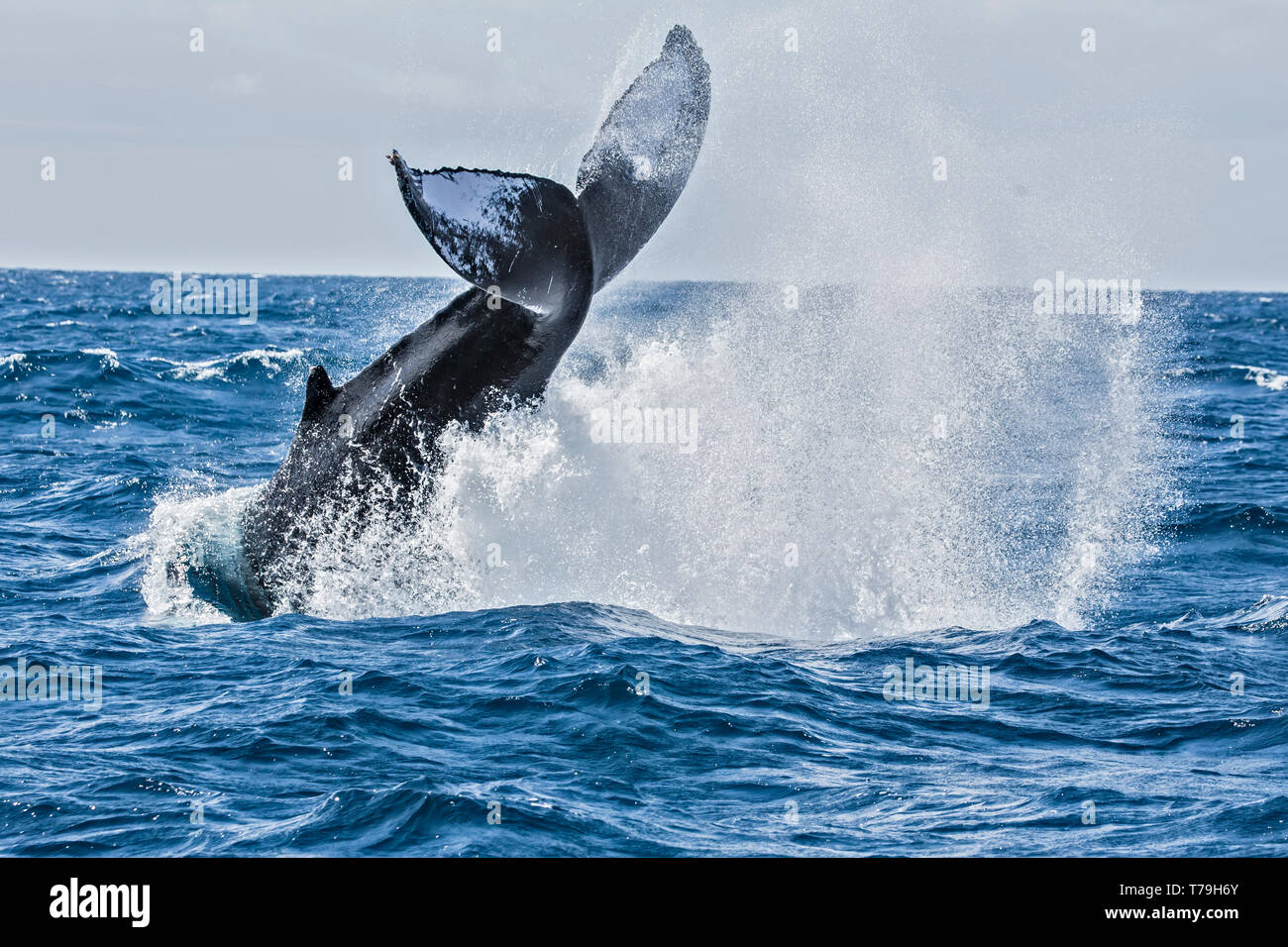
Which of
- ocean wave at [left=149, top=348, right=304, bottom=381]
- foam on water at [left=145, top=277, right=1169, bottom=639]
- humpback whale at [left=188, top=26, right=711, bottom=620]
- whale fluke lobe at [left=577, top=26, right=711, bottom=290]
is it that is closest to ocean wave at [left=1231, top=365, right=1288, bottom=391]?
foam on water at [left=145, top=277, right=1169, bottom=639]

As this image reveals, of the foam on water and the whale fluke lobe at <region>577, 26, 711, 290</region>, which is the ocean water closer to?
the foam on water

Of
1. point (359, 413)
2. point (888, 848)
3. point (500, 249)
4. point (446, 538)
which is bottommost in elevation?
point (888, 848)

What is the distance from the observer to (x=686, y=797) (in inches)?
305

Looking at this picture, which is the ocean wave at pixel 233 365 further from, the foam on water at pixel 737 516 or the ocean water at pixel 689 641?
the foam on water at pixel 737 516

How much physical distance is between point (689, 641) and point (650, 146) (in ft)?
13.7

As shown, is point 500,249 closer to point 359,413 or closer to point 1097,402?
point 359,413

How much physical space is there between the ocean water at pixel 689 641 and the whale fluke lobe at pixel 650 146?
1.68m

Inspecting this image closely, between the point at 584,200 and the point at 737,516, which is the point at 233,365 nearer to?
the point at 737,516

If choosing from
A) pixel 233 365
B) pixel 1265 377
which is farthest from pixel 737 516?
pixel 1265 377

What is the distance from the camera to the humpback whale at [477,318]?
26.5 feet

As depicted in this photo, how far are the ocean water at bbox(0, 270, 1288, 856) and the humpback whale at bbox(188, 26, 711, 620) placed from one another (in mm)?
380

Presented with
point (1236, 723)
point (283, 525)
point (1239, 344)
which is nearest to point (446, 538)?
point (283, 525)

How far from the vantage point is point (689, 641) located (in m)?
11.4
